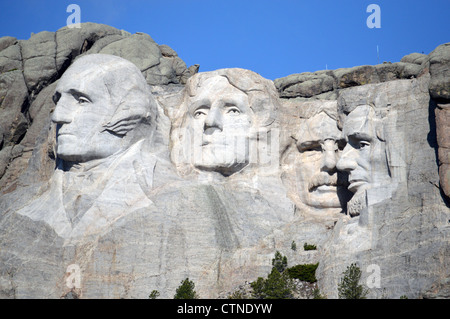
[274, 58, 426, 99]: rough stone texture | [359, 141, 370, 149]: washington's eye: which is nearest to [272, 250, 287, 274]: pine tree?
[359, 141, 370, 149]: washington's eye

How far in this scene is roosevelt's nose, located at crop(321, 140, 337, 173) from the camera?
27.6 metres

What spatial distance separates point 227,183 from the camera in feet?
90.4

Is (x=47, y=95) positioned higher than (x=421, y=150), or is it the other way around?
(x=47, y=95)

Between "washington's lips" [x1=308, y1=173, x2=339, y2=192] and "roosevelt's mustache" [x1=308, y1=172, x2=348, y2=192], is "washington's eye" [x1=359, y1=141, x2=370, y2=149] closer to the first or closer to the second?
"roosevelt's mustache" [x1=308, y1=172, x2=348, y2=192]

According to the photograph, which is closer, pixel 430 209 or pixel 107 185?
pixel 430 209

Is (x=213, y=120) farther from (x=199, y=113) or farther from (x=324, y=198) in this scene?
(x=324, y=198)

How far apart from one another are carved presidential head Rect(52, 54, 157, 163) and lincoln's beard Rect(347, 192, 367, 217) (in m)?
5.74

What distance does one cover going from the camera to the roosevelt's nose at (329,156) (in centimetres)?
2762
